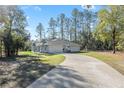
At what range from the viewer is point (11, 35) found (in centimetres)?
1599

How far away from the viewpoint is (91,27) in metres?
12.8

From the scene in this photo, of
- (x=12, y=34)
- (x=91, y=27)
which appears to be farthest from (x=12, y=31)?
(x=91, y=27)

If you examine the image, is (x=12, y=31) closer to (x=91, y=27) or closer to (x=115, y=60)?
(x=91, y=27)

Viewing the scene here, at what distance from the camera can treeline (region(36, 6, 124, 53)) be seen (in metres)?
8.48

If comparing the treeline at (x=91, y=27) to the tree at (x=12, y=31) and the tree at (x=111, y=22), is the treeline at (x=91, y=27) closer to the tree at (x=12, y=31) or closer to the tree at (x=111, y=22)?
the tree at (x=111, y=22)

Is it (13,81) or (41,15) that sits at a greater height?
(41,15)

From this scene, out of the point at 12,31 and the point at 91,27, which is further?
the point at 12,31

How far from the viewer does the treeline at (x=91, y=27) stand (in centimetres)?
848

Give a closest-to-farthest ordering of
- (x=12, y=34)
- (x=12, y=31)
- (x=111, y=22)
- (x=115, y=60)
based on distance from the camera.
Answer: (x=115, y=60), (x=12, y=34), (x=12, y=31), (x=111, y=22)

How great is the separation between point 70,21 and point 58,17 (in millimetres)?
602

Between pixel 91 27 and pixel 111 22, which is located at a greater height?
pixel 111 22
